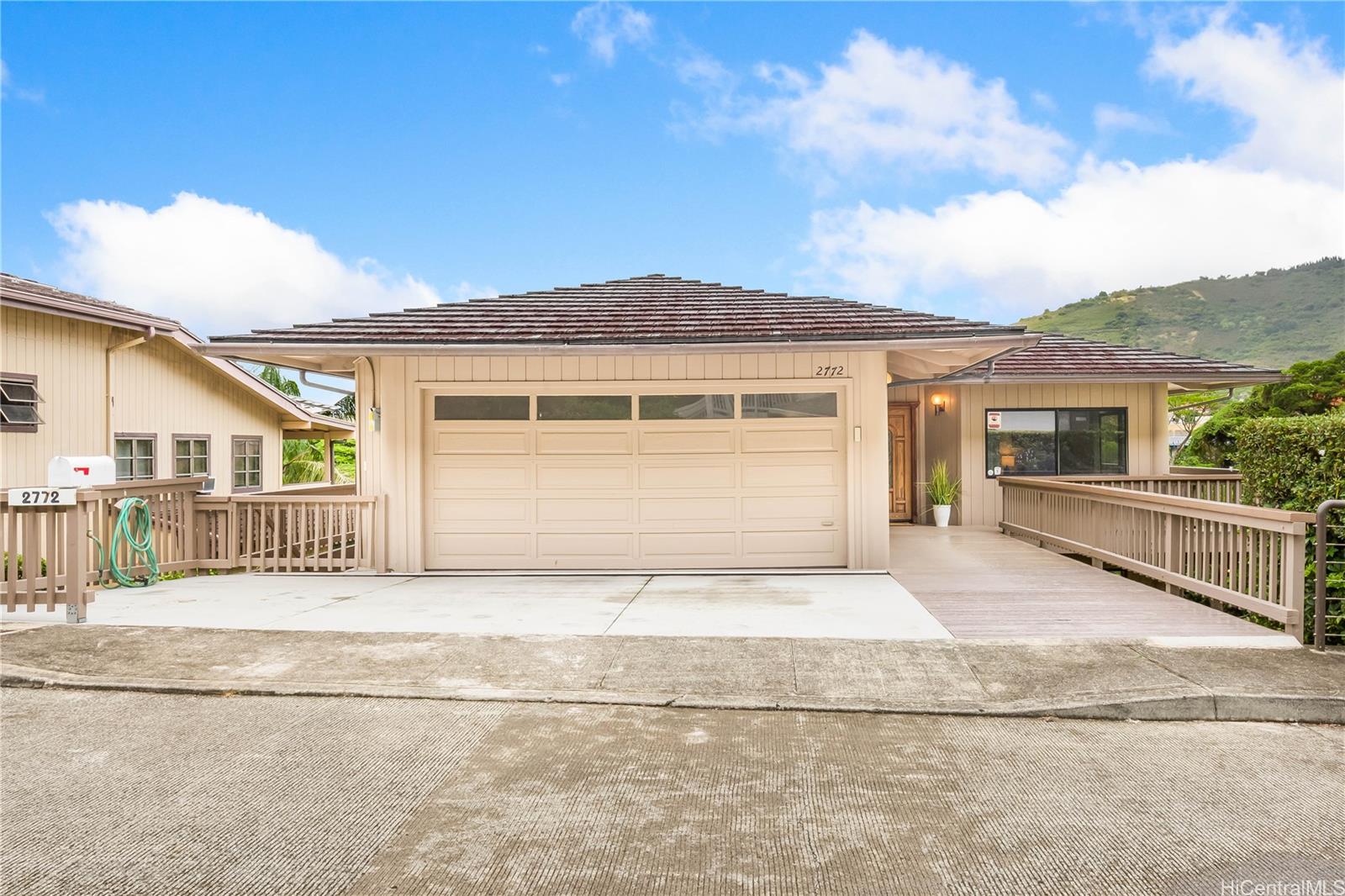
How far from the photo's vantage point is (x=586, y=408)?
30.3 ft

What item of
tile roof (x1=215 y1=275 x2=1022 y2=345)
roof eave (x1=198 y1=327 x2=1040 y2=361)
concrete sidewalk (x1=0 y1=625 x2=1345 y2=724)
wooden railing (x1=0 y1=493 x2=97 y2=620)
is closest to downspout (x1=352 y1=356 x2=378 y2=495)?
tile roof (x1=215 y1=275 x2=1022 y2=345)

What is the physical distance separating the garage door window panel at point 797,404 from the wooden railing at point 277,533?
15.1ft

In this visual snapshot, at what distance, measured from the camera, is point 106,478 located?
690 centimetres

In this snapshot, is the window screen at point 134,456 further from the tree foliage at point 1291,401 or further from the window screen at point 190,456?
the tree foliage at point 1291,401

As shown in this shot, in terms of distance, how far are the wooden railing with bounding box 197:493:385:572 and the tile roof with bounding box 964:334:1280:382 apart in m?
8.95

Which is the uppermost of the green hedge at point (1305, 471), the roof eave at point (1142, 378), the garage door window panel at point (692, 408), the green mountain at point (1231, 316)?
the green mountain at point (1231, 316)

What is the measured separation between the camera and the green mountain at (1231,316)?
196 feet

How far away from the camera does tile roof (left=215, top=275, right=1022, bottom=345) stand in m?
8.51

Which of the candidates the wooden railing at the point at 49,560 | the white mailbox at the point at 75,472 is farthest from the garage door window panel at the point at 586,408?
the wooden railing at the point at 49,560

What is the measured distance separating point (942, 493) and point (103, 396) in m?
13.7

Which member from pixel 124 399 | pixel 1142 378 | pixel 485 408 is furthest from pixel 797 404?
pixel 124 399

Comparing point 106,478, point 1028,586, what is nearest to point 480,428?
point 106,478

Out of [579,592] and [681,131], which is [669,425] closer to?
[579,592]

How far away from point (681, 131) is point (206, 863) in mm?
39262
